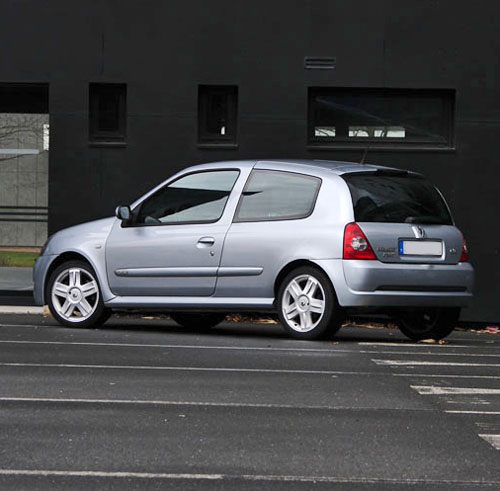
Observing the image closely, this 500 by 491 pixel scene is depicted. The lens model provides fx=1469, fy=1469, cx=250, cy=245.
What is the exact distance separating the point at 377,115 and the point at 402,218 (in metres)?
5.15

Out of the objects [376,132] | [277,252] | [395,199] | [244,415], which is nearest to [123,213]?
[277,252]

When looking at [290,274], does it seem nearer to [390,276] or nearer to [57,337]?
[390,276]

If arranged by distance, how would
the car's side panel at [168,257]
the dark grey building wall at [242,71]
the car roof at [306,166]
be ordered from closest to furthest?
the car roof at [306,166] → the car's side panel at [168,257] → the dark grey building wall at [242,71]

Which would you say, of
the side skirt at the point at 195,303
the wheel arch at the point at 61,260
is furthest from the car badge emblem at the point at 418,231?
the wheel arch at the point at 61,260

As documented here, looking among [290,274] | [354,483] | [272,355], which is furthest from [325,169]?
[354,483]

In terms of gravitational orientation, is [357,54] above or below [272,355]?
above

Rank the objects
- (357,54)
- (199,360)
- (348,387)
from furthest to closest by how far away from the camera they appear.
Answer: (357,54)
(199,360)
(348,387)

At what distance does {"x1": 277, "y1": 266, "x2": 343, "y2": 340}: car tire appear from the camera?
494 inches

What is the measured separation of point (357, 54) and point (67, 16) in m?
3.54

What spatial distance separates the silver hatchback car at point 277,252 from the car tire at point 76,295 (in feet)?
0.04

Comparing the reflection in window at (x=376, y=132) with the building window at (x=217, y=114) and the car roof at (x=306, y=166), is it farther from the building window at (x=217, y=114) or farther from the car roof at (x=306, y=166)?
the car roof at (x=306, y=166)

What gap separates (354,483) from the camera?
6047mm

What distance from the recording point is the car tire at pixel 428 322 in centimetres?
1352

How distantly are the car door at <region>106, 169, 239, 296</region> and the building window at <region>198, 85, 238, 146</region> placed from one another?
3961 millimetres
